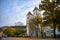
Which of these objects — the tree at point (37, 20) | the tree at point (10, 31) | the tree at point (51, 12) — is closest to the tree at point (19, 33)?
the tree at point (10, 31)

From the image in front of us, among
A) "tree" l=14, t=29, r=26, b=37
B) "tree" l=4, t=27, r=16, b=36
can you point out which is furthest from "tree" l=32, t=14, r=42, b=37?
"tree" l=4, t=27, r=16, b=36

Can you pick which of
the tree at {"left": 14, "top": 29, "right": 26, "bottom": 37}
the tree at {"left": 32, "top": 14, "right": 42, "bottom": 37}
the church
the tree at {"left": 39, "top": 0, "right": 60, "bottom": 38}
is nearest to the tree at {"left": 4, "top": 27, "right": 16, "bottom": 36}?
the tree at {"left": 14, "top": 29, "right": 26, "bottom": 37}

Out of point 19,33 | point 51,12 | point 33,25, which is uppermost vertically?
point 51,12

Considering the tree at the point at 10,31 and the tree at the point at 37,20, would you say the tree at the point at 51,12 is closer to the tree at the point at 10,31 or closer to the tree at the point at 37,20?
the tree at the point at 37,20

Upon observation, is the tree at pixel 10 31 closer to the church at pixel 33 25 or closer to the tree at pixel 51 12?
the church at pixel 33 25

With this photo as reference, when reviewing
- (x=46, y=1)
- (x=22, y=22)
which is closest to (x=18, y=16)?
(x=22, y=22)

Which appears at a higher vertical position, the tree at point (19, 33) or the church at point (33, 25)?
the church at point (33, 25)

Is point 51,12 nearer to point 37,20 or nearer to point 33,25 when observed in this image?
point 37,20

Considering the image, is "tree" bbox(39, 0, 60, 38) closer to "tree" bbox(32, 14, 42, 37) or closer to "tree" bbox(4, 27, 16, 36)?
"tree" bbox(32, 14, 42, 37)

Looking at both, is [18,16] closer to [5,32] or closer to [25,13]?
[25,13]

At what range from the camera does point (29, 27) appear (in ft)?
11.1

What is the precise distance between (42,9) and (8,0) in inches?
29.5

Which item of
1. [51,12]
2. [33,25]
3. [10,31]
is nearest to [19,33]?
[10,31]

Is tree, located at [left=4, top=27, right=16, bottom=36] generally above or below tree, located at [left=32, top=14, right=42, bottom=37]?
below
